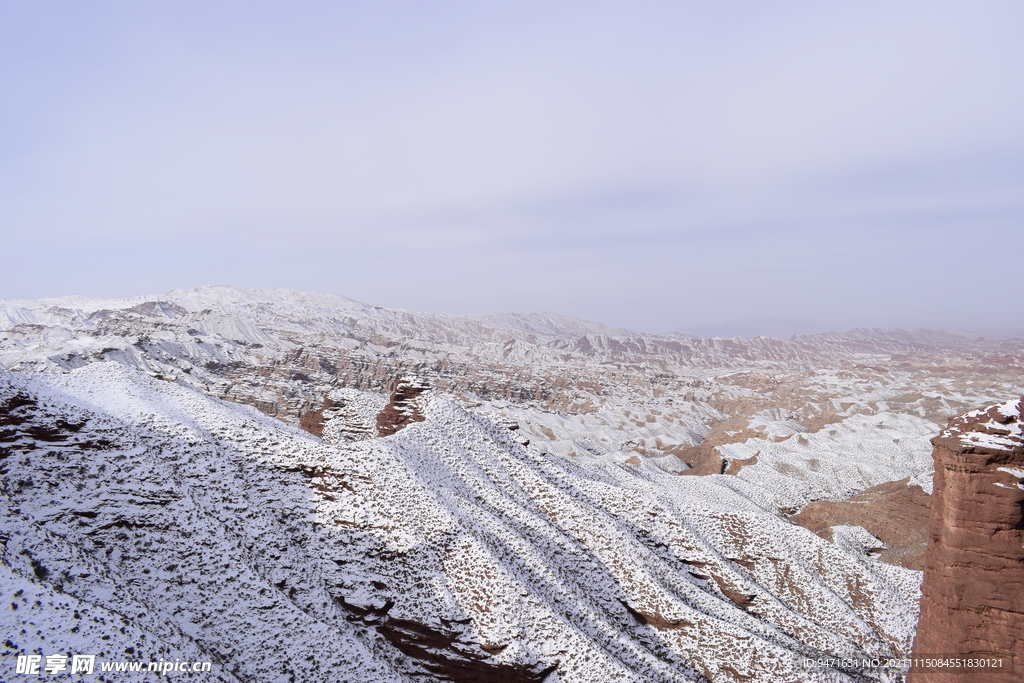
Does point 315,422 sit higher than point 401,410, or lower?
lower

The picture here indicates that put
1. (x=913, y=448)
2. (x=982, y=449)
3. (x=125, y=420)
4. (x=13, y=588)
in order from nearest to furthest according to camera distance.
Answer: (x=13, y=588), (x=982, y=449), (x=125, y=420), (x=913, y=448)

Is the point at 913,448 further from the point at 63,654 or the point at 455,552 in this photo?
the point at 63,654

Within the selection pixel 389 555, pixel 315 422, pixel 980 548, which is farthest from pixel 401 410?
pixel 980 548

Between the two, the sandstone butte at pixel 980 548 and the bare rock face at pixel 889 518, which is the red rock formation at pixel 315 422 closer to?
the sandstone butte at pixel 980 548

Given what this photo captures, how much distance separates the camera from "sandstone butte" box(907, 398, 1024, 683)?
1045cm

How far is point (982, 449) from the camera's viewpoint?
1059 cm

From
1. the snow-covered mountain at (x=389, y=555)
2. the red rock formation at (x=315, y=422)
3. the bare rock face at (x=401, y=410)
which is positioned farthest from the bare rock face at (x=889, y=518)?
the red rock formation at (x=315, y=422)

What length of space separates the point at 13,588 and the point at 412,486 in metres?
11.6

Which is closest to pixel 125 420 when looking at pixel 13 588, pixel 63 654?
pixel 13 588

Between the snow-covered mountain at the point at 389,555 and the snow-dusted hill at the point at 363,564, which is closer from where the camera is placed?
the snow-dusted hill at the point at 363,564

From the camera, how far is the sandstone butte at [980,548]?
1045cm

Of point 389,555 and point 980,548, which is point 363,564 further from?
point 980,548

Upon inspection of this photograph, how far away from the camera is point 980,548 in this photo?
10.7 metres

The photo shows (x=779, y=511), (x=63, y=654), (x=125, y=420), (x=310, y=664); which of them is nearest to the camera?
(x=63, y=654)
